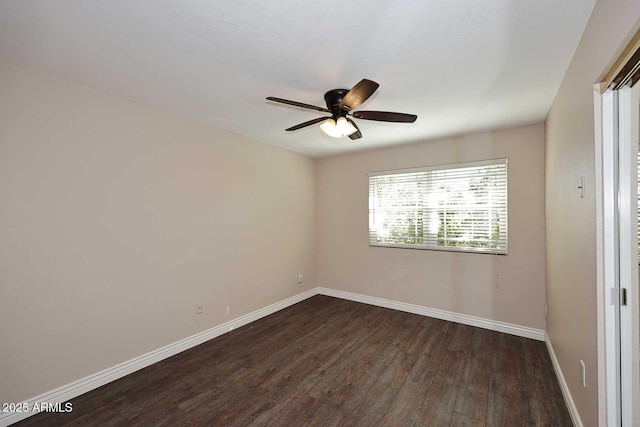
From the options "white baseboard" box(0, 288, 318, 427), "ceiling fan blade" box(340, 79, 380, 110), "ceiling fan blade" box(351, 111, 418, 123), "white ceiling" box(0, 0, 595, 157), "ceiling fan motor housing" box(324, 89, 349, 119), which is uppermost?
"white ceiling" box(0, 0, 595, 157)

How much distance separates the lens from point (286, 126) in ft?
10.3

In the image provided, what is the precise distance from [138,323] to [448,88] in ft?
11.4

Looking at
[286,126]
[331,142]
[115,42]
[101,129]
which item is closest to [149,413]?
[101,129]

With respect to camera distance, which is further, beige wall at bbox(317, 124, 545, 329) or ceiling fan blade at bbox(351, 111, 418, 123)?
beige wall at bbox(317, 124, 545, 329)

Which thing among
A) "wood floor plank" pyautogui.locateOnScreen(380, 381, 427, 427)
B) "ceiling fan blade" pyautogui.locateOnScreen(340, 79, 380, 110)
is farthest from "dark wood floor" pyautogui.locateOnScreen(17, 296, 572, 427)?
"ceiling fan blade" pyautogui.locateOnScreen(340, 79, 380, 110)

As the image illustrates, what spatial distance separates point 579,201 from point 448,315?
7.90 ft

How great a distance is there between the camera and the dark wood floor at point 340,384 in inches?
74.5

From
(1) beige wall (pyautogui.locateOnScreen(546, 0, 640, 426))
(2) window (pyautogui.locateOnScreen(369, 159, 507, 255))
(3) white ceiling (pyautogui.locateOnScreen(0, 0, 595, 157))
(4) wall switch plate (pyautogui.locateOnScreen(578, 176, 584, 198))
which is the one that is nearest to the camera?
(1) beige wall (pyautogui.locateOnScreen(546, 0, 640, 426))

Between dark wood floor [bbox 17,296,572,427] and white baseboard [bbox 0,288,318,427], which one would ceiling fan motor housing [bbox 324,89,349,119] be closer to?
dark wood floor [bbox 17,296,572,427]

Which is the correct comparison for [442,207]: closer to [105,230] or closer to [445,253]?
[445,253]

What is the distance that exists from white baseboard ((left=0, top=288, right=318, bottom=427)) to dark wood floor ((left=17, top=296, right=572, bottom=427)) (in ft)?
0.22

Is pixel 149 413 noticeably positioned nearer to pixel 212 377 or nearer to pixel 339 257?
pixel 212 377

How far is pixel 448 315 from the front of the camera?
3.58m

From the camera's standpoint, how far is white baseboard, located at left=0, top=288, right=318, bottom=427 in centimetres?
191
